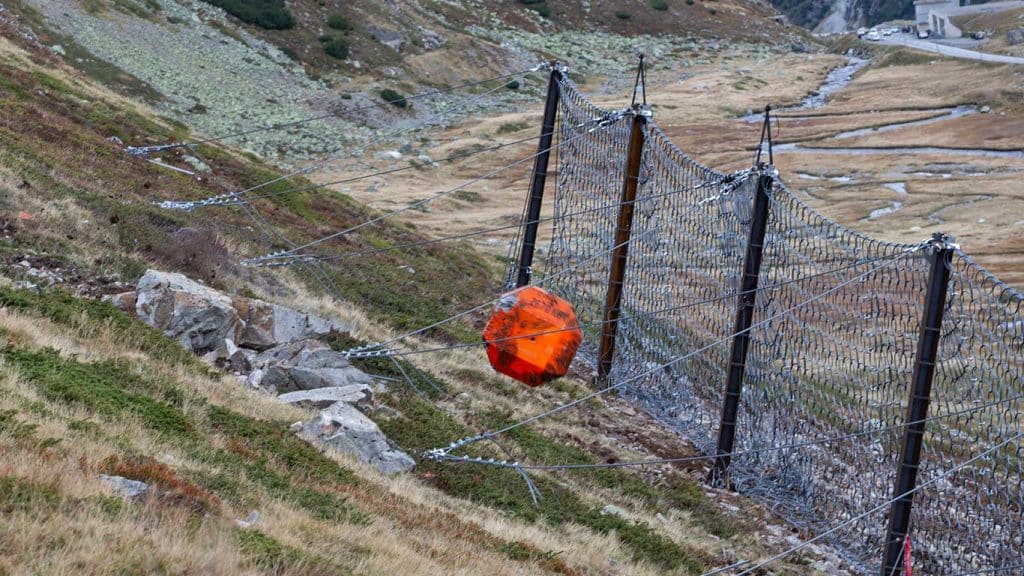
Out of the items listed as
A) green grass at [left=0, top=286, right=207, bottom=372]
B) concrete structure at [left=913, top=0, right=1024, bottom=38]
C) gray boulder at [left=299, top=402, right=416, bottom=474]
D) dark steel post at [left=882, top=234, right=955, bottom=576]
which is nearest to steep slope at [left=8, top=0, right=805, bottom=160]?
green grass at [left=0, top=286, right=207, bottom=372]

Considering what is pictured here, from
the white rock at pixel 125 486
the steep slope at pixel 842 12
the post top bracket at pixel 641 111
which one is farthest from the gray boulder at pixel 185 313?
the steep slope at pixel 842 12

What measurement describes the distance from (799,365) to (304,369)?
7041 millimetres

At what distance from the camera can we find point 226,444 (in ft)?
29.4

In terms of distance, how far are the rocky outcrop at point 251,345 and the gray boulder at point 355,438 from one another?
94 mm

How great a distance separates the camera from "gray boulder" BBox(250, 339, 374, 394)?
12.4 m

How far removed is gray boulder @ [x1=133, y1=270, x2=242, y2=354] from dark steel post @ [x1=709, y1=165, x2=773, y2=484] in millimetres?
6516

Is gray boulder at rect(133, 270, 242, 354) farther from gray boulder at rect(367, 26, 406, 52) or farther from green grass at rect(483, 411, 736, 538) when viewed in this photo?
gray boulder at rect(367, 26, 406, 52)

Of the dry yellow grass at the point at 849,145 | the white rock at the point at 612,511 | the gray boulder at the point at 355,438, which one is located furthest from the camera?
the dry yellow grass at the point at 849,145

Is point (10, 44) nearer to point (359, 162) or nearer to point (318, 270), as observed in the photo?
point (318, 270)

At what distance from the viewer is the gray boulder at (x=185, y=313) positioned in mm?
12445

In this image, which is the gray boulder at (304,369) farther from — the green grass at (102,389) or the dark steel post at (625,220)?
the dark steel post at (625,220)

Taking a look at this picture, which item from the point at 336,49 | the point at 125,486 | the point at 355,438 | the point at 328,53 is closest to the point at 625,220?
the point at 355,438

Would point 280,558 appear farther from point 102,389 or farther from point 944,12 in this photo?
point 944,12

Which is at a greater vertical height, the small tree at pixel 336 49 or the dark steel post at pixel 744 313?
the small tree at pixel 336 49
